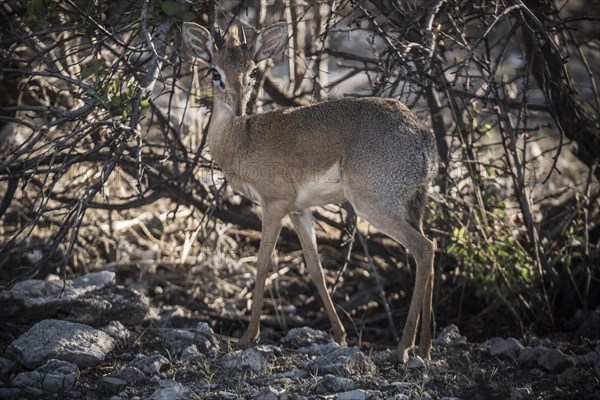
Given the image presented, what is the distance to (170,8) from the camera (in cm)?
529

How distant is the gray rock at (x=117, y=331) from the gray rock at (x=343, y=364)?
1392 millimetres

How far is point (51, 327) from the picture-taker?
5.04 meters

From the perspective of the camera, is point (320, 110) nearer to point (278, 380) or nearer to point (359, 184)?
point (359, 184)

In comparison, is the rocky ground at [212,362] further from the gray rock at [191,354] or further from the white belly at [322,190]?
the white belly at [322,190]

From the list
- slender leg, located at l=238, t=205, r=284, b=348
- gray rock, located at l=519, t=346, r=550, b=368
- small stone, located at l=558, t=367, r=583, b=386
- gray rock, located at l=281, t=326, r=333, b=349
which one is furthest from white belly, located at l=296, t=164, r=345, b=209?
small stone, located at l=558, t=367, r=583, b=386

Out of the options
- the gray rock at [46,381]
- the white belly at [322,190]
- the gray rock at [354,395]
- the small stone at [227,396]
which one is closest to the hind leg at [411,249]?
the white belly at [322,190]

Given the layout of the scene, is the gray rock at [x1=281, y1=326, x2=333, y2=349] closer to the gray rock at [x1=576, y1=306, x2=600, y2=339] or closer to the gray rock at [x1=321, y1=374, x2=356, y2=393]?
the gray rock at [x1=321, y1=374, x2=356, y2=393]

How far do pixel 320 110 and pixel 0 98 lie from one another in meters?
3.70

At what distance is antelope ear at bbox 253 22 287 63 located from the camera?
561 centimetres

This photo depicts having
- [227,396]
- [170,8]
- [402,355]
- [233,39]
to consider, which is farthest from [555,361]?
[170,8]

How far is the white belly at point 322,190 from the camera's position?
5.46 m

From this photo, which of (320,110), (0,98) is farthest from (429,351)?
(0,98)

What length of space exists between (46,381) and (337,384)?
5.70ft

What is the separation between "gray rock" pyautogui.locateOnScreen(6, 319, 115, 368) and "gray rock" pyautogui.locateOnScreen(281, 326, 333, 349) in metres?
1.43
